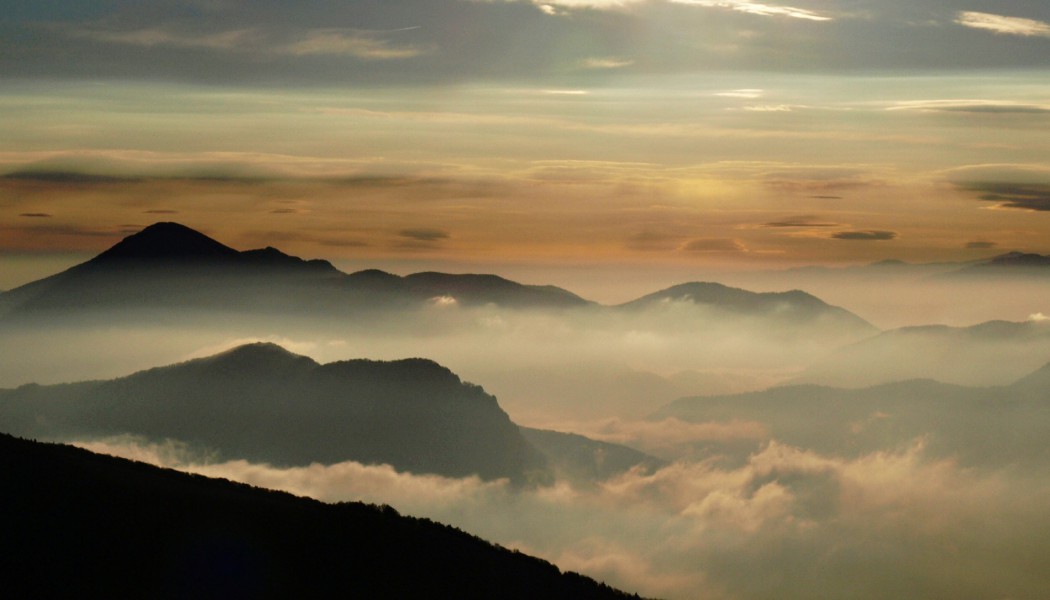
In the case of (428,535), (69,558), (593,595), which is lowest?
(593,595)

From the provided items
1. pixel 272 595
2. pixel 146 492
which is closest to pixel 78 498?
pixel 146 492

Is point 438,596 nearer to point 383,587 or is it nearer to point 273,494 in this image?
point 383,587

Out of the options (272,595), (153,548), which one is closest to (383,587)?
(272,595)

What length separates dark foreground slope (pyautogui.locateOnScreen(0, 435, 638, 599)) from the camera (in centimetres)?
7581

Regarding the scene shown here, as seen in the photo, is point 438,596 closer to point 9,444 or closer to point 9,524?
point 9,524

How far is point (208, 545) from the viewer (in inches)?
3241

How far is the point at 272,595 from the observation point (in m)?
78.9

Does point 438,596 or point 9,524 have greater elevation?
point 9,524

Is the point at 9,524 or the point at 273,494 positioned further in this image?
the point at 273,494

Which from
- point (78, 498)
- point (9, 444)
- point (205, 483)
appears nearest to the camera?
point (78, 498)

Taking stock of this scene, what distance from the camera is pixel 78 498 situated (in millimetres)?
85688

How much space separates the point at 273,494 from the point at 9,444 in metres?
24.4

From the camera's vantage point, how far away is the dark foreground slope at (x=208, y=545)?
7581 centimetres

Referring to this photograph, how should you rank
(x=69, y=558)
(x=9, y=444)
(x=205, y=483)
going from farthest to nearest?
(x=205, y=483)
(x=9, y=444)
(x=69, y=558)
